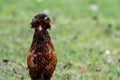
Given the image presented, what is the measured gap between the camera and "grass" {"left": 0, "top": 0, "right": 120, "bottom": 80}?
933 cm

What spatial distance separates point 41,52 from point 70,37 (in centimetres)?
545

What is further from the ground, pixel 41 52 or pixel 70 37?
pixel 70 37

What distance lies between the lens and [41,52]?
276 inches

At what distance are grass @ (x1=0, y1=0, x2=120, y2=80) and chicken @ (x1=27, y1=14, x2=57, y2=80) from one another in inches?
56.5

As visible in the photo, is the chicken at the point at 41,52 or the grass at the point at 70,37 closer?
the chicken at the point at 41,52

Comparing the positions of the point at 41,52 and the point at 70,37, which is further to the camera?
the point at 70,37

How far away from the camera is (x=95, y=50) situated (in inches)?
448

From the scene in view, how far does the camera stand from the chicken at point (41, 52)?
276 inches

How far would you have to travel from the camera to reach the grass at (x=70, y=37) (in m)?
9.33

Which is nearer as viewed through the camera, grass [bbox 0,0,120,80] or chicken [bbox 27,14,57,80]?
chicken [bbox 27,14,57,80]

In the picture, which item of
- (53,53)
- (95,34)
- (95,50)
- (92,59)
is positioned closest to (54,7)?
(95,34)

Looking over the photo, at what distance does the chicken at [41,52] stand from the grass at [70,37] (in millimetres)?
1435

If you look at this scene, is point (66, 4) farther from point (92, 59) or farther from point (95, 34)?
point (92, 59)

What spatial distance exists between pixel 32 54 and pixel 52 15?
7.00 m
